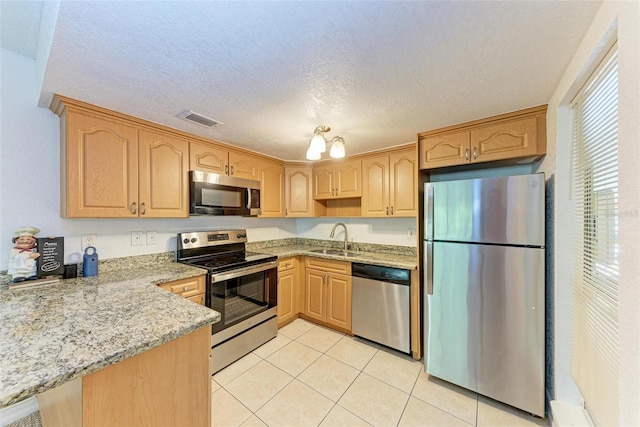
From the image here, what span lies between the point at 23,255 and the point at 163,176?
36.7 inches

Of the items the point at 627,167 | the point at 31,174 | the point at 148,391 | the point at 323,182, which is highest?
the point at 323,182

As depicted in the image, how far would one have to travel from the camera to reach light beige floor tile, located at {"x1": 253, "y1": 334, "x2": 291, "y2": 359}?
2326mm

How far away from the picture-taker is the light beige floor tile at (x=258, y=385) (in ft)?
5.76

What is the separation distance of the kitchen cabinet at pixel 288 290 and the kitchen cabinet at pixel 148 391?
5.51ft

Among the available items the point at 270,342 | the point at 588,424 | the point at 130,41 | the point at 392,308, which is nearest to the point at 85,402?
the point at 130,41

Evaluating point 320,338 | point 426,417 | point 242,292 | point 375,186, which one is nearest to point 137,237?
point 242,292

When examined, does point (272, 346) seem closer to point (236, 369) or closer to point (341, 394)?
point (236, 369)

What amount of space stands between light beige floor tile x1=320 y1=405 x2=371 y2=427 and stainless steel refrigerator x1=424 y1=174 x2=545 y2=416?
730 millimetres

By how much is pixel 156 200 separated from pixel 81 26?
126cm

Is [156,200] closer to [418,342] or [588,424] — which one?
[418,342]

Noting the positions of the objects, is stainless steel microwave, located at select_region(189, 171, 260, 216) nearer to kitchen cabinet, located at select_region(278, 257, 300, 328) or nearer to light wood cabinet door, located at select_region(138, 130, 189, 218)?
light wood cabinet door, located at select_region(138, 130, 189, 218)

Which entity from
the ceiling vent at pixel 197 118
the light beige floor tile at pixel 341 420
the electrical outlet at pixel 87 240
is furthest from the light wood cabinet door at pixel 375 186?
the electrical outlet at pixel 87 240

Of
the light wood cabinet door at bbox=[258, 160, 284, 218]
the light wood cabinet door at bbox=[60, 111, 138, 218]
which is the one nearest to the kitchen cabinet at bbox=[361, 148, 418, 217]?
the light wood cabinet door at bbox=[258, 160, 284, 218]

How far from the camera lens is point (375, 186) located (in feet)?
8.95
